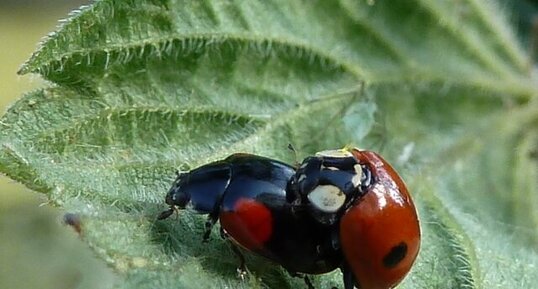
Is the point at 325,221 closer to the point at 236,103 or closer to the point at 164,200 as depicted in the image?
the point at 164,200

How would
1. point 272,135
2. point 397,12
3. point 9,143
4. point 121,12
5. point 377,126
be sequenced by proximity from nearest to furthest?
point 9,143 → point 121,12 → point 272,135 → point 377,126 → point 397,12

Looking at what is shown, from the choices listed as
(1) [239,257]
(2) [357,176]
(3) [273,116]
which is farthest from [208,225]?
(3) [273,116]

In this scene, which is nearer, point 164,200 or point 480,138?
point 164,200

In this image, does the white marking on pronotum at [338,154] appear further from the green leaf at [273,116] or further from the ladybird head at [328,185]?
the green leaf at [273,116]

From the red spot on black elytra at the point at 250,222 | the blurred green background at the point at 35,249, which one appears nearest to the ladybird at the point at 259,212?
the red spot on black elytra at the point at 250,222

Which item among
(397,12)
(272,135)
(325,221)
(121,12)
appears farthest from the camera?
(397,12)

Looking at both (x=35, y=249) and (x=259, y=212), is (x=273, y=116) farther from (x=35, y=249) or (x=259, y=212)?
(x=35, y=249)

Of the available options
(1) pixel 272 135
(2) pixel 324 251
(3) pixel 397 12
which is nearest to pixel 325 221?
(2) pixel 324 251
